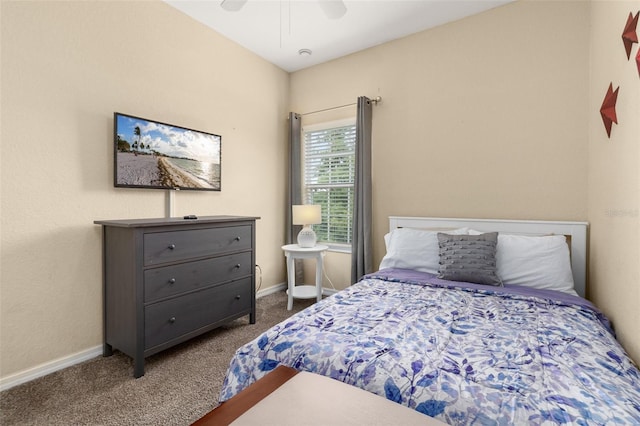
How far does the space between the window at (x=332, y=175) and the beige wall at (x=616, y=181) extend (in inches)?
82.8

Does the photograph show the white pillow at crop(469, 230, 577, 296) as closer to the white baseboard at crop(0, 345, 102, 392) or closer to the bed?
the bed

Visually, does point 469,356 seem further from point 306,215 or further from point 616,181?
point 306,215

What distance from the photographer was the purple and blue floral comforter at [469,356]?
3.00 ft

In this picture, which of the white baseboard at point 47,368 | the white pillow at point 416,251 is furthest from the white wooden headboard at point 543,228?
the white baseboard at point 47,368

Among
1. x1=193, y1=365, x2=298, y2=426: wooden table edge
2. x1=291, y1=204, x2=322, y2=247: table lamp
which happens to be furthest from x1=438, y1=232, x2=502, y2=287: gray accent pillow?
x1=193, y1=365, x2=298, y2=426: wooden table edge

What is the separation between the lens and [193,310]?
2.33 meters

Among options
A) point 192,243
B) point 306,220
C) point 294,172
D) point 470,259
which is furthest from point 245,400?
point 294,172

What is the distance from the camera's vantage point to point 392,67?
10.7ft

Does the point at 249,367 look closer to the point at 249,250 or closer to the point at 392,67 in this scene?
the point at 249,250

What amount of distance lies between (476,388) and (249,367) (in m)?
0.90

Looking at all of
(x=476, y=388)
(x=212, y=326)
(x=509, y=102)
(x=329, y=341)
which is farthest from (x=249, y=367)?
(x=509, y=102)

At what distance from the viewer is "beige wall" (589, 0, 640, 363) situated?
142cm

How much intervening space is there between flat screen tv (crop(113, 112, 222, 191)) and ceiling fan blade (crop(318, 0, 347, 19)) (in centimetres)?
158

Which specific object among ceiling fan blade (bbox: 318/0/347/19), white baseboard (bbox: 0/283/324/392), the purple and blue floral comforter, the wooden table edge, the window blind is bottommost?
white baseboard (bbox: 0/283/324/392)
